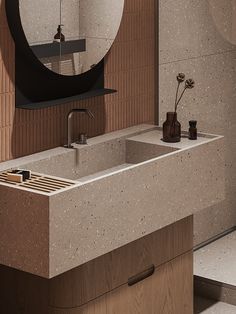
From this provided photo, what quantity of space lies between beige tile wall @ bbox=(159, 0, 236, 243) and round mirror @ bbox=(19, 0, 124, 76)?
56 cm

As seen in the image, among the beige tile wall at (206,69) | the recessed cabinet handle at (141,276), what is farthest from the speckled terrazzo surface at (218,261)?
the recessed cabinet handle at (141,276)

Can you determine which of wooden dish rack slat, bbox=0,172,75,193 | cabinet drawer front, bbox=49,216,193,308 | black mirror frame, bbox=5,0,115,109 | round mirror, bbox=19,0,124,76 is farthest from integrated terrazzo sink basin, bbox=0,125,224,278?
round mirror, bbox=19,0,124,76

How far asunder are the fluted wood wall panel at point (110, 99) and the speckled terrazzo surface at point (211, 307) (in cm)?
98

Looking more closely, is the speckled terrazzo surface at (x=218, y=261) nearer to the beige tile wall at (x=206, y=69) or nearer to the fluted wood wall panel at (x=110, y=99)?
the beige tile wall at (x=206, y=69)

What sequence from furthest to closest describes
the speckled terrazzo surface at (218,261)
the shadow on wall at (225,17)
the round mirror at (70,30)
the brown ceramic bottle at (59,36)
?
the shadow on wall at (225,17)
the speckled terrazzo surface at (218,261)
the brown ceramic bottle at (59,36)
the round mirror at (70,30)

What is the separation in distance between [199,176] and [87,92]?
0.64 m

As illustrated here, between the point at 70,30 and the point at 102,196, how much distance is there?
810 millimetres

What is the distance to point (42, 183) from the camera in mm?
3363

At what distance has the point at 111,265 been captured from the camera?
365cm

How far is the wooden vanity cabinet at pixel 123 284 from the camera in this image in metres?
3.52

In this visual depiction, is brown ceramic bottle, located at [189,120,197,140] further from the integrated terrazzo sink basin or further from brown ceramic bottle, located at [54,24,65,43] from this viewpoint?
brown ceramic bottle, located at [54,24,65,43]

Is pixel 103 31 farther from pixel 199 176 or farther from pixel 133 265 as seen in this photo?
pixel 133 265

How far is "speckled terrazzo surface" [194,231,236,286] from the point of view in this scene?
4605 millimetres

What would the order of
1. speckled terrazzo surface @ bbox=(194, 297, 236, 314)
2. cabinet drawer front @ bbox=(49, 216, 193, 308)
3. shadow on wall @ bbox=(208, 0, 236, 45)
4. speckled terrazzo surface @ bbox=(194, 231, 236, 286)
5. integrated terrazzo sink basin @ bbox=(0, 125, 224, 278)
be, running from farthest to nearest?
shadow on wall @ bbox=(208, 0, 236, 45) < speckled terrazzo surface @ bbox=(194, 231, 236, 286) < speckled terrazzo surface @ bbox=(194, 297, 236, 314) < cabinet drawer front @ bbox=(49, 216, 193, 308) < integrated terrazzo sink basin @ bbox=(0, 125, 224, 278)
